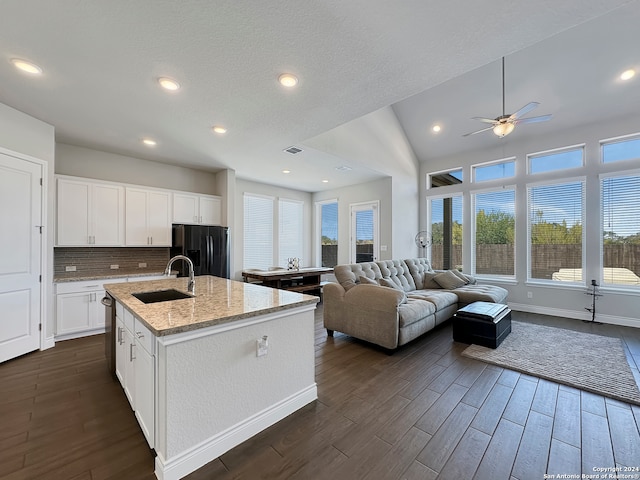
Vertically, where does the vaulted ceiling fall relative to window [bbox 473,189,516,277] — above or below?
above

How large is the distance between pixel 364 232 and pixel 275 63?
15.5 ft

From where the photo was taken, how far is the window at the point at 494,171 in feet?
18.0

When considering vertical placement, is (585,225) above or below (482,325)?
above

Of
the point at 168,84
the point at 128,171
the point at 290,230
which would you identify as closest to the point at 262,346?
the point at 168,84

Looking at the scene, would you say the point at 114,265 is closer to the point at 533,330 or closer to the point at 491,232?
the point at 533,330

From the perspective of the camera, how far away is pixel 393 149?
588 centimetres

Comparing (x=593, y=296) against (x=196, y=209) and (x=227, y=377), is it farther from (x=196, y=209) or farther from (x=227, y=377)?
(x=196, y=209)

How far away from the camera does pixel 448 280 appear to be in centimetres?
509

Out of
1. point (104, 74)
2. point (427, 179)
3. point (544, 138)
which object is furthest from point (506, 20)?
point (427, 179)

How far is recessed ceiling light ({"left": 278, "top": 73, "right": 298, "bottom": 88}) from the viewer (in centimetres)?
236

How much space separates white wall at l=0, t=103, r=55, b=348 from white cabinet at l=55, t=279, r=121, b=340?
4.2 inches

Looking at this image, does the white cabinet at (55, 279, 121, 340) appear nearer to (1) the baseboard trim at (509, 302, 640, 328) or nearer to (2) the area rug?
(2) the area rug

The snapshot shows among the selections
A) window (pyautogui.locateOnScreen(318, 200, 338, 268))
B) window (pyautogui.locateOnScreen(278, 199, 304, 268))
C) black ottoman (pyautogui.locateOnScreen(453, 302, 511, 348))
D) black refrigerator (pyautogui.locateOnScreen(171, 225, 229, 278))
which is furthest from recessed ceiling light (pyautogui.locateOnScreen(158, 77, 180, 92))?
window (pyautogui.locateOnScreen(318, 200, 338, 268))

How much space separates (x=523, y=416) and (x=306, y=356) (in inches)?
67.1
